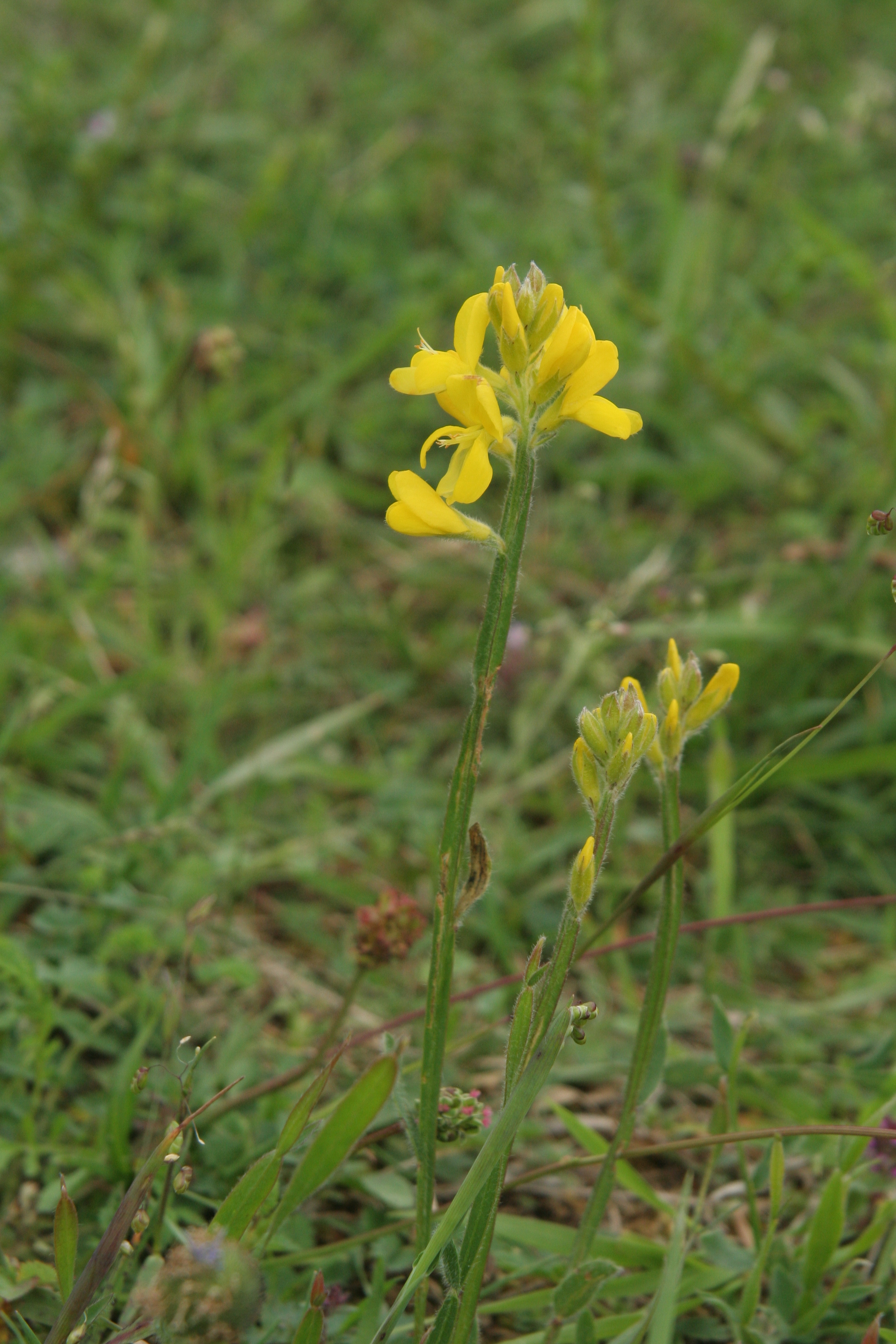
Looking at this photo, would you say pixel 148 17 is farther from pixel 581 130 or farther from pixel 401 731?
pixel 401 731

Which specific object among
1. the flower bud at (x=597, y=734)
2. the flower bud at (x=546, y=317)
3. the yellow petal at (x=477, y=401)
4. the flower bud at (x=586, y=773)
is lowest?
the flower bud at (x=586, y=773)

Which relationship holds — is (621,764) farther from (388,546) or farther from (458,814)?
(388,546)

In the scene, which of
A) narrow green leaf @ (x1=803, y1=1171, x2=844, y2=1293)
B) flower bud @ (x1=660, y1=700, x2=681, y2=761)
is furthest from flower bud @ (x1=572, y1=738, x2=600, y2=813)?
narrow green leaf @ (x1=803, y1=1171, x2=844, y2=1293)

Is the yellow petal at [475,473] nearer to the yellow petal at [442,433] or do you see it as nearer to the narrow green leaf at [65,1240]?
the yellow petal at [442,433]

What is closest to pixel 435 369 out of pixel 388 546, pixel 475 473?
pixel 475 473

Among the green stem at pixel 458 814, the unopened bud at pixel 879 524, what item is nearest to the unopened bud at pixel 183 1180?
the green stem at pixel 458 814

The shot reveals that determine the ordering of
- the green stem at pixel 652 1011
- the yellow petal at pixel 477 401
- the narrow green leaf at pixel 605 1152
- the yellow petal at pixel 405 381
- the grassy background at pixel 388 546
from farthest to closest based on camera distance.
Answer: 1. the grassy background at pixel 388 546
2. the narrow green leaf at pixel 605 1152
3. the green stem at pixel 652 1011
4. the yellow petal at pixel 405 381
5. the yellow petal at pixel 477 401
